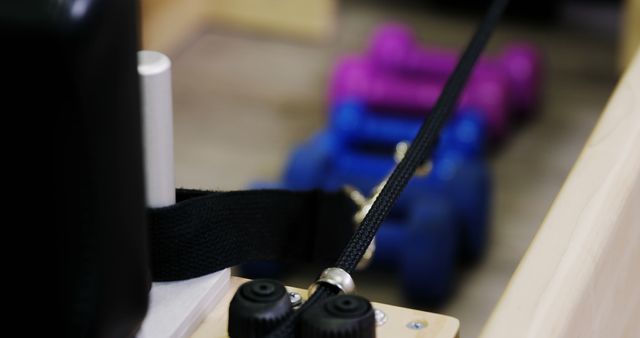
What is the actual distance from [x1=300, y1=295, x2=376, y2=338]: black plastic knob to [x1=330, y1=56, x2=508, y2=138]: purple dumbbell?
180cm

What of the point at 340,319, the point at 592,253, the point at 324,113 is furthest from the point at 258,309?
the point at 324,113

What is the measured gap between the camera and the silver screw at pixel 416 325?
0.48m

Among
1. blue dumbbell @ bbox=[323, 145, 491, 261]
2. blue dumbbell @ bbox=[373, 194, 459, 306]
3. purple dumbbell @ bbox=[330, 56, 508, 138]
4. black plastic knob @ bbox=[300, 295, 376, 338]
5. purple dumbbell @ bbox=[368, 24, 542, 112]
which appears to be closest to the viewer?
black plastic knob @ bbox=[300, 295, 376, 338]

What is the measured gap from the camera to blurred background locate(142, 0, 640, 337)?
1938 mm

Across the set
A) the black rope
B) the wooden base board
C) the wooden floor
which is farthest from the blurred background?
the wooden base board

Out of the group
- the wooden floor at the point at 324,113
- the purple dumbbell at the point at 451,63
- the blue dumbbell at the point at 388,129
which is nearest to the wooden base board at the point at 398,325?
the wooden floor at the point at 324,113

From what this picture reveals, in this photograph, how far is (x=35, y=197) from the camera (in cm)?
35

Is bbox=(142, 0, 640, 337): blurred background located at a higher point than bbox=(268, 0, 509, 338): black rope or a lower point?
lower

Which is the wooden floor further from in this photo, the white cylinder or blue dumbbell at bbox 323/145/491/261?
the white cylinder

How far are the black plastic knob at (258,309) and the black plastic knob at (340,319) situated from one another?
15 millimetres

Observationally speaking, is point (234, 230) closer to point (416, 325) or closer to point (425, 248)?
point (416, 325)

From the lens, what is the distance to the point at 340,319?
41 cm

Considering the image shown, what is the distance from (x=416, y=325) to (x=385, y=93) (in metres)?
1.80

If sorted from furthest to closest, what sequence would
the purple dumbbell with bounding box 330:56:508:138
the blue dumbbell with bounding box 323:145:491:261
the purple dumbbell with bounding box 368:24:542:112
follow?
the purple dumbbell with bounding box 368:24:542:112, the purple dumbbell with bounding box 330:56:508:138, the blue dumbbell with bounding box 323:145:491:261
